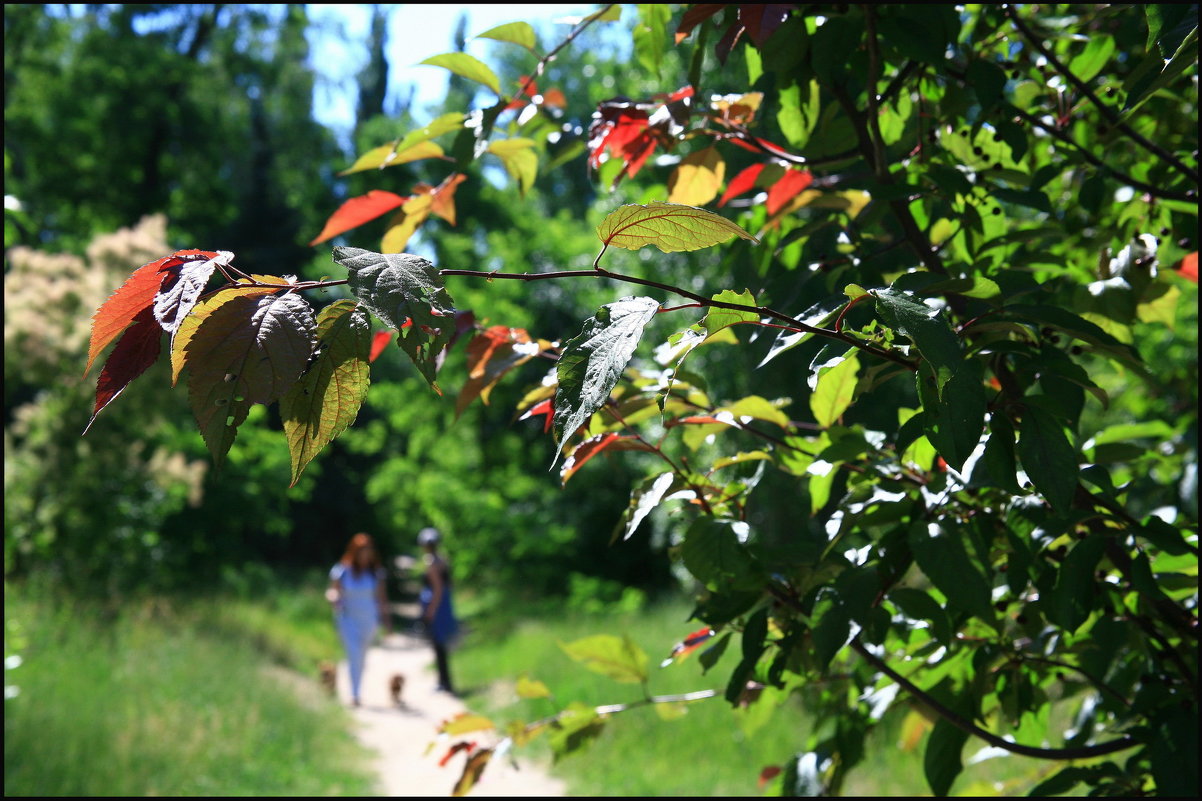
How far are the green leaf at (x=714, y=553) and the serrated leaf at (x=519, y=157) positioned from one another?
0.68 metres

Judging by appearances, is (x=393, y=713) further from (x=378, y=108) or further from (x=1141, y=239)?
(x=378, y=108)

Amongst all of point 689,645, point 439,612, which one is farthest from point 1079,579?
point 439,612

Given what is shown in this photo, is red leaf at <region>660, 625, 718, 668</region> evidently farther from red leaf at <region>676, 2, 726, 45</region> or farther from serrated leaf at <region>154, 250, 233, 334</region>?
serrated leaf at <region>154, 250, 233, 334</region>

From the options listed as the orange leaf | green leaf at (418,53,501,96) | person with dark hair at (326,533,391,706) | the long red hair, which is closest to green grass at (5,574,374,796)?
person with dark hair at (326,533,391,706)

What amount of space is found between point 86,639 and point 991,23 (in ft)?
27.2

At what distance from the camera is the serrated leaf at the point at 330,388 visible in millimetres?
799

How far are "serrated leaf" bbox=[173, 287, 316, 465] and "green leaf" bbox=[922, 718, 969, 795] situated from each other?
3.97 ft

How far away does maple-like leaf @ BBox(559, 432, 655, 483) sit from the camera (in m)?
1.23

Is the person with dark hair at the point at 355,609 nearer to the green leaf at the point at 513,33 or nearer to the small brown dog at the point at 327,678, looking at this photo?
the small brown dog at the point at 327,678

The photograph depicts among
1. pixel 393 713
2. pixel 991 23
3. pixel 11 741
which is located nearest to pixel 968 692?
pixel 991 23

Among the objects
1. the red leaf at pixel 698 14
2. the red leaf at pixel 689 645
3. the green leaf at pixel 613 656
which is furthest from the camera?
the green leaf at pixel 613 656

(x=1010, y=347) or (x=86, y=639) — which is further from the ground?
(x=1010, y=347)

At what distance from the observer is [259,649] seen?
33.3ft

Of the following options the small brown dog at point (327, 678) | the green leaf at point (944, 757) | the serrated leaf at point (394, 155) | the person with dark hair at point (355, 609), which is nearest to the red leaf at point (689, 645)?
the green leaf at point (944, 757)
